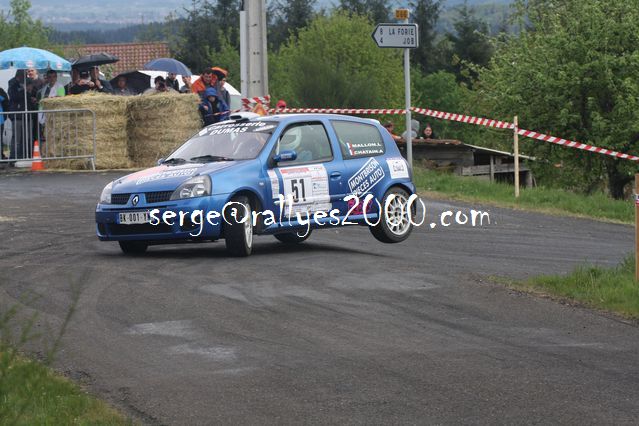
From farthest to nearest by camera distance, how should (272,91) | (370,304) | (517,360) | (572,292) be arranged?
(272,91) → (572,292) → (370,304) → (517,360)

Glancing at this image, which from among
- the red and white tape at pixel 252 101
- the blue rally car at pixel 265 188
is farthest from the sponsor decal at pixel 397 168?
the red and white tape at pixel 252 101

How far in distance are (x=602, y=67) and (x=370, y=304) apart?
21698 mm

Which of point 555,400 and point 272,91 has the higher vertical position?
point 272,91

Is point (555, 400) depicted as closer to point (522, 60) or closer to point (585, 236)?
point (585, 236)

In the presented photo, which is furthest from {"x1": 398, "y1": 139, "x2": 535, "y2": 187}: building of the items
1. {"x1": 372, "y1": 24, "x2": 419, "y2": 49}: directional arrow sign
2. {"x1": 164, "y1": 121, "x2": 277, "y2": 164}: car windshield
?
{"x1": 164, "y1": 121, "x2": 277, "y2": 164}: car windshield

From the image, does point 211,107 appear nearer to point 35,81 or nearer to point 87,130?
point 87,130

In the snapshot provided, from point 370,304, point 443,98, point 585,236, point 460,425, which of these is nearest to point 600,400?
point 460,425

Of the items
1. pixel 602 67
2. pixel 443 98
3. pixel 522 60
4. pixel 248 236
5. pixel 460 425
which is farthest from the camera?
pixel 443 98

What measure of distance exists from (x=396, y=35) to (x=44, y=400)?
15559mm

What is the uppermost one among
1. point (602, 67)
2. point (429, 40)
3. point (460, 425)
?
point (429, 40)

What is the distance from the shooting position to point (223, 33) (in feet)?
280

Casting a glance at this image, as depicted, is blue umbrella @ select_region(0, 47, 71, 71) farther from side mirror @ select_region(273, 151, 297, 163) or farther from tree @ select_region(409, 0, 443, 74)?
tree @ select_region(409, 0, 443, 74)

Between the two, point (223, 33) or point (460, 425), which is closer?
point (460, 425)

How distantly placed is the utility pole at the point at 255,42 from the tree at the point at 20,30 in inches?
2324
